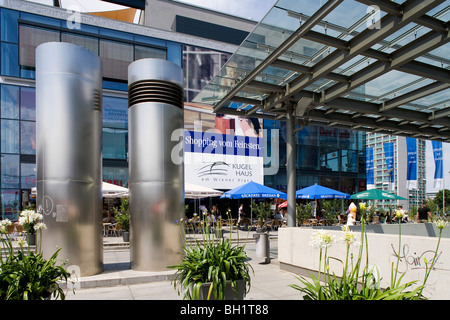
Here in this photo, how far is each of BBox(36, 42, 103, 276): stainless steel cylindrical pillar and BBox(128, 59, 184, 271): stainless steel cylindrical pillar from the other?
3.36ft

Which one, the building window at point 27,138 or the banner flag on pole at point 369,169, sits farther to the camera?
the banner flag on pole at point 369,169

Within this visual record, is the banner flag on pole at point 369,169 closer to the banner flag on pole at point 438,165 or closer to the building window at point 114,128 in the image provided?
the banner flag on pole at point 438,165

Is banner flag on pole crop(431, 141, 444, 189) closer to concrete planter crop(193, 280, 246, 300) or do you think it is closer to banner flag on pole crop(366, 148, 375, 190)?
banner flag on pole crop(366, 148, 375, 190)

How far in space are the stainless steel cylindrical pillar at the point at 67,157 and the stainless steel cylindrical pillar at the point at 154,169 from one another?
1023 mm

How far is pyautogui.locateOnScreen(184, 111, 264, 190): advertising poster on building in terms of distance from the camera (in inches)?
1069

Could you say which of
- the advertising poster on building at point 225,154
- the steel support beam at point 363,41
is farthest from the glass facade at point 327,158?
the steel support beam at point 363,41

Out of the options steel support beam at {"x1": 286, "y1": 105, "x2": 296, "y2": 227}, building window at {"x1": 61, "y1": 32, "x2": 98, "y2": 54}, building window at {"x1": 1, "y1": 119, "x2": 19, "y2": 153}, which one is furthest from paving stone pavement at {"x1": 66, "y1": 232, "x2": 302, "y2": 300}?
building window at {"x1": 61, "y1": 32, "x2": 98, "y2": 54}

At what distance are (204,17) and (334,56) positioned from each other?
2895cm

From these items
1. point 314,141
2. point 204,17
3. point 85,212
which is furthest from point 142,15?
point 85,212

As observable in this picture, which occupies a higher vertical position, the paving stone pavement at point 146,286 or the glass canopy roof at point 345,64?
the glass canopy roof at point 345,64

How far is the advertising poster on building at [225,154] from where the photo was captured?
89.0 ft

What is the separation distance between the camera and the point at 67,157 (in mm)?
7961

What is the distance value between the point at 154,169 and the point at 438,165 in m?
19.9

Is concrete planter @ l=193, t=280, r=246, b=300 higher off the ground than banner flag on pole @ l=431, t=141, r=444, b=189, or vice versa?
banner flag on pole @ l=431, t=141, r=444, b=189
